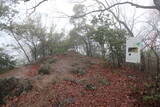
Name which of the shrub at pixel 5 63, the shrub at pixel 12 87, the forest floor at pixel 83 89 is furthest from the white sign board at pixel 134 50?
the shrub at pixel 5 63

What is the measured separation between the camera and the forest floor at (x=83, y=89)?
5.01 meters

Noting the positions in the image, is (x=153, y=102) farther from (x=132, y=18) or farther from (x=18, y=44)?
(x=18, y=44)

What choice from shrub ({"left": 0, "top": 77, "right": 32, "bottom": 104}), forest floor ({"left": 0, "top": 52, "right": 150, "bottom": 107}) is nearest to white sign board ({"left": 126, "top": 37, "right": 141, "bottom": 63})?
forest floor ({"left": 0, "top": 52, "right": 150, "bottom": 107})

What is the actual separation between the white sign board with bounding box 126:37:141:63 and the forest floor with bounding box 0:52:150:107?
102 cm

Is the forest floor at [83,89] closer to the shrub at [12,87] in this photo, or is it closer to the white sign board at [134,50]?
the shrub at [12,87]

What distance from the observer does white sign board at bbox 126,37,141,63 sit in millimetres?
5961

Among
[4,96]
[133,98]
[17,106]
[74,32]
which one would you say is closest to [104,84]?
[133,98]

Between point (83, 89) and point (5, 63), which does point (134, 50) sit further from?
point (5, 63)

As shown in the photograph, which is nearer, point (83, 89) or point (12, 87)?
point (83, 89)

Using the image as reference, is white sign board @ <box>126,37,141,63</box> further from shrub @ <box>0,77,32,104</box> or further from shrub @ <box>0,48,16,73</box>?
shrub @ <box>0,48,16,73</box>

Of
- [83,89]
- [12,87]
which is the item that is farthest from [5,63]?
[83,89]

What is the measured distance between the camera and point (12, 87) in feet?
21.6

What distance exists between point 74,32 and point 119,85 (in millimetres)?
8280

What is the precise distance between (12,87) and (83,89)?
3.20 m
